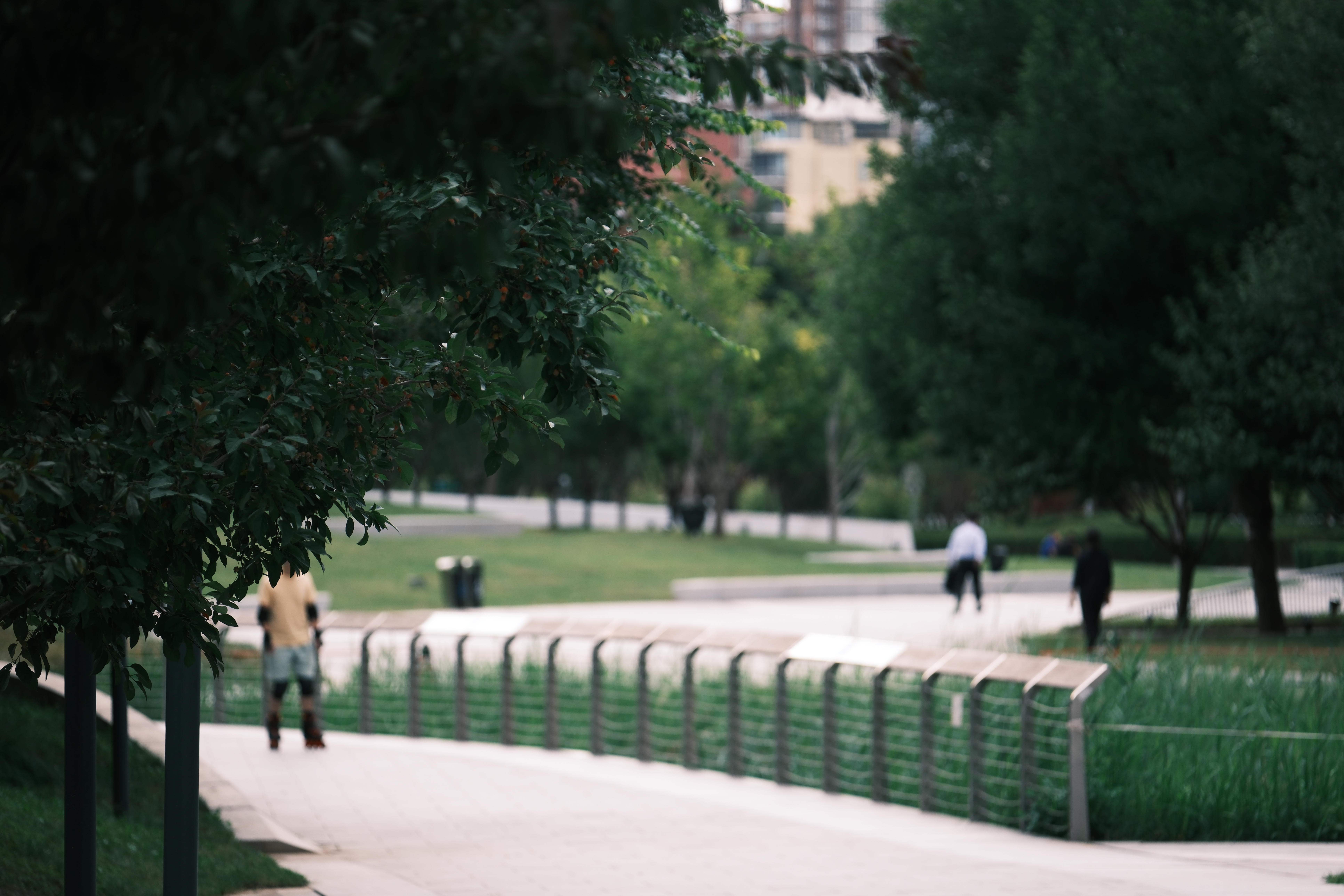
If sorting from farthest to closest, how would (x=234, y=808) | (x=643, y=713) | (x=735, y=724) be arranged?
(x=643, y=713) < (x=735, y=724) < (x=234, y=808)

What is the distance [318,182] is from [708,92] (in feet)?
2.95

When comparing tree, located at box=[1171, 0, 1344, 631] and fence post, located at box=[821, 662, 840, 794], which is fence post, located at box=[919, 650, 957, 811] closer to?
fence post, located at box=[821, 662, 840, 794]

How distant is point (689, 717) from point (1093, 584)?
8.58m

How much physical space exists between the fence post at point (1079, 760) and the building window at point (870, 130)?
334 ft

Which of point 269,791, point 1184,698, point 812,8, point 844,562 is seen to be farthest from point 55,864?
point 812,8

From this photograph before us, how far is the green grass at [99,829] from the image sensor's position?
23.2ft

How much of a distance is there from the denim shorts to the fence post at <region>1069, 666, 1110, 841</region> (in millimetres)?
5954

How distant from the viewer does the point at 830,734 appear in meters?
11.2

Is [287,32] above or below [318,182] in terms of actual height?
above

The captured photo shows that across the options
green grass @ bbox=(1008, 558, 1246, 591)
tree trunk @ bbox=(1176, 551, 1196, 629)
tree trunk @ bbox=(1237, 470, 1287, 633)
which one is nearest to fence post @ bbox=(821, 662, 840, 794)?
tree trunk @ bbox=(1237, 470, 1287, 633)

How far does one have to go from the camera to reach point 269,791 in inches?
421

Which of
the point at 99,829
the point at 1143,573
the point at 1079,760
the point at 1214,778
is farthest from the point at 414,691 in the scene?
the point at 1143,573

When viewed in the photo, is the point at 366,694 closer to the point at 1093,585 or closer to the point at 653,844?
the point at 653,844

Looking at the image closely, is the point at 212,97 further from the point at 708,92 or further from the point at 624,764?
the point at 624,764
